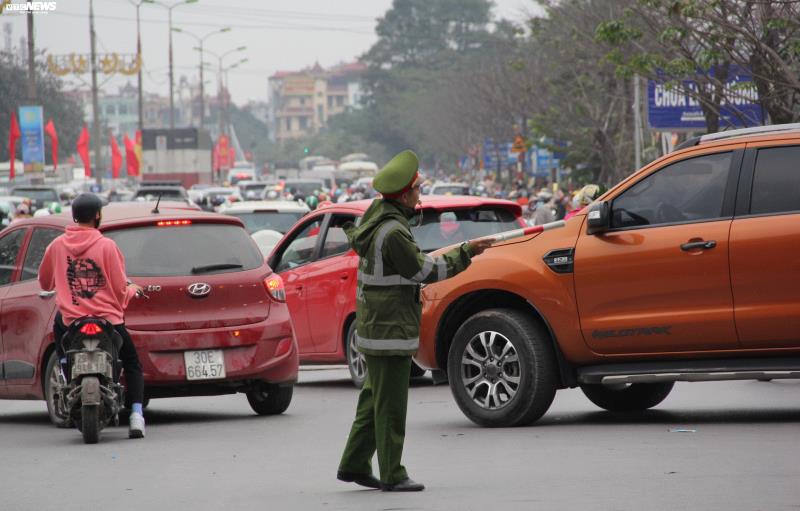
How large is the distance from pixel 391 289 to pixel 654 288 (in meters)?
2.82

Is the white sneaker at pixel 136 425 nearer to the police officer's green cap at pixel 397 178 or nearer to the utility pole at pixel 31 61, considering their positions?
the police officer's green cap at pixel 397 178

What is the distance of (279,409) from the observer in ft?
41.1

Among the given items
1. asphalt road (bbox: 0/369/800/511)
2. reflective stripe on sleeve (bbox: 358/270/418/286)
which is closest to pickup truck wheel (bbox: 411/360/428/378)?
asphalt road (bbox: 0/369/800/511)

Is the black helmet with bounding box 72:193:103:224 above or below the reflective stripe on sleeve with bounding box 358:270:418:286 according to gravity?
above

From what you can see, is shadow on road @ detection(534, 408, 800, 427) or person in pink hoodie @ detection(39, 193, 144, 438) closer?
person in pink hoodie @ detection(39, 193, 144, 438)

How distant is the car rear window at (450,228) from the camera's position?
46.2 ft

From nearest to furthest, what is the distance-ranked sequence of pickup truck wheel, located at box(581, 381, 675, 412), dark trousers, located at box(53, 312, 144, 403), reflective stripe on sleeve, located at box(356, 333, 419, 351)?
reflective stripe on sleeve, located at box(356, 333, 419, 351) < dark trousers, located at box(53, 312, 144, 403) < pickup truck wheel, located at box(581, 381, 675, 412)

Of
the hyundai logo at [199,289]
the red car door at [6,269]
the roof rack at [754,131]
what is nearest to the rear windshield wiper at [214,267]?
A: the hyundai logo at [199,289]

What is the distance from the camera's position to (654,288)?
400 inches

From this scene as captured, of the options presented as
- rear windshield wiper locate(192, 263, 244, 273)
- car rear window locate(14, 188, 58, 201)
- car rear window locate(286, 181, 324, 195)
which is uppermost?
rear windshield wiper locate(192, 263, 244, 273)

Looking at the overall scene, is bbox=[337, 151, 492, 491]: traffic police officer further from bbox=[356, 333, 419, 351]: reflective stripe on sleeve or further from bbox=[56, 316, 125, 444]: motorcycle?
bbox=[56, 316, 125, 444]: motorcycle

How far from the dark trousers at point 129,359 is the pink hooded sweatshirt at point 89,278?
0.12m

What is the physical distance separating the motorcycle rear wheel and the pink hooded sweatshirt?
57cm

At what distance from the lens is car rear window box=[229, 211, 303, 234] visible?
25.0 m
